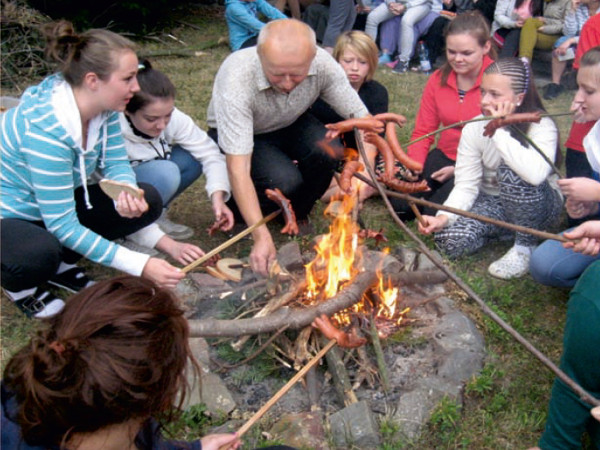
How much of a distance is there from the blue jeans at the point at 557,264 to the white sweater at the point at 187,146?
1614 mm

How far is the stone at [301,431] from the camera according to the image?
2.22 m


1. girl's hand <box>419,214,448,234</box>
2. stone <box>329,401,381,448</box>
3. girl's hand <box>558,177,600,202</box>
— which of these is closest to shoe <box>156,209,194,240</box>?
girl's hand <box>419,214,448,234</box>

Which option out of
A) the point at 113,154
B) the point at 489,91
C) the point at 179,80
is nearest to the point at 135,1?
the point at 179,80

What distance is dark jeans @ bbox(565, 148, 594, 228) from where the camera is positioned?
3.43m

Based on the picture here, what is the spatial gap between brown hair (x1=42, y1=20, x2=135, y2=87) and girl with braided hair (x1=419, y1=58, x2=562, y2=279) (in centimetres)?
160

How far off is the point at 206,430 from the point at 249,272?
97 centimetres

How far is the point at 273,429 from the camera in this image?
7.52 ft

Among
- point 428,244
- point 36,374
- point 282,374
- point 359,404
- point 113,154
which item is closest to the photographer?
point 36,374

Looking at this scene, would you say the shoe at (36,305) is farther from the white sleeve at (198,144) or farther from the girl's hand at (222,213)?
the white sleeve at (198,144)

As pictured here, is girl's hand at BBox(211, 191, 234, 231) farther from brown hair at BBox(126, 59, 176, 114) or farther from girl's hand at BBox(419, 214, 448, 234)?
girl's hand at BBox(419, 214, 448, 234)

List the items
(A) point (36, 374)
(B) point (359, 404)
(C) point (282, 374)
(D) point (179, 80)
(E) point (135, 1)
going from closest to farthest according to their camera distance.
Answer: (A) point (36, 374), (B) point (359, 404), (C) point (282, 374), (D) point (179, 80), (E) point (135, 1)

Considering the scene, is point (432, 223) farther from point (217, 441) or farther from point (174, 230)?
point (217, 441)

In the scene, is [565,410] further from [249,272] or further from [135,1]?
[135,1]

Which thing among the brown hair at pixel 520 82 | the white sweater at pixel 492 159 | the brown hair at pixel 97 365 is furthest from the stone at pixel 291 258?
the brown hair at pixel 97 365
